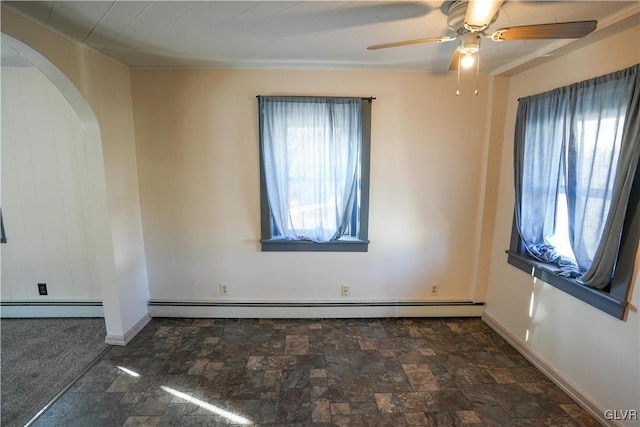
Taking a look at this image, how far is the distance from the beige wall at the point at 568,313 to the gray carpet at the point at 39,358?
11.7ft

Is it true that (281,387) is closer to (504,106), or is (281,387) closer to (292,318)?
(292,318)

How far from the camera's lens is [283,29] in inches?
74.0

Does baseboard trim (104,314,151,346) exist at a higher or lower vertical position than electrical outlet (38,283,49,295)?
lower

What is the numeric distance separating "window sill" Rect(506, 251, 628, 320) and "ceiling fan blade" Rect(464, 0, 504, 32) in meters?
1.73

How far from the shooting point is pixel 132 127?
2.67 m

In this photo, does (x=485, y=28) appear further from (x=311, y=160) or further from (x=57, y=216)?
(x=57, y=216)

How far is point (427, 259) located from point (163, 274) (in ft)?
8.76

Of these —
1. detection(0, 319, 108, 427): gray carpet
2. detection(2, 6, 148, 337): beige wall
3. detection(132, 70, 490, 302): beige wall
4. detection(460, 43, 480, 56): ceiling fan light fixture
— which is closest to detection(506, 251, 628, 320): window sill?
detection(132, 70, 490, 302): beige wall

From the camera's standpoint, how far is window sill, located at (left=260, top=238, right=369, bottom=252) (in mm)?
2834

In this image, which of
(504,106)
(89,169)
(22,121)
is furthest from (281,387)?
(22,121)

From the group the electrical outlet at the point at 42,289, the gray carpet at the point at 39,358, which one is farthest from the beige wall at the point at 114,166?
the electrical outlet at the point at 42,289

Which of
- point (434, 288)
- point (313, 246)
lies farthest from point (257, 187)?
point (434, 288)

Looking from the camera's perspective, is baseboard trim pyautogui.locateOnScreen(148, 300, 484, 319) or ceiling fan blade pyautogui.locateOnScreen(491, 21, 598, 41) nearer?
ceiling fan blade pyautogui.locateOnScreen(491, 21, 598, 41)

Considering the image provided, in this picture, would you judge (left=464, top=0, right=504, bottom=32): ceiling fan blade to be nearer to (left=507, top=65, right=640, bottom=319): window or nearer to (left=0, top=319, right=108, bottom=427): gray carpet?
(left=507, top=65, right=640, bottom=319): window
